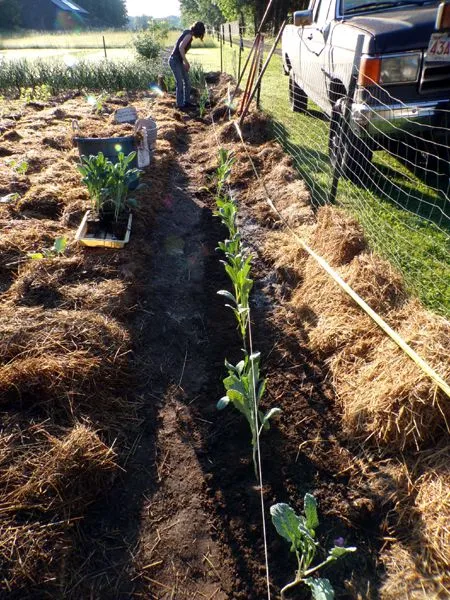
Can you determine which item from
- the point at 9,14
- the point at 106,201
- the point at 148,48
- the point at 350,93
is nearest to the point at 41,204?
the point at 106,201

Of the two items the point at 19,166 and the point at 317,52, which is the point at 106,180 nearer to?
the point at 19,166

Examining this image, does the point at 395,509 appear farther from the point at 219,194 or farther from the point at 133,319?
the point at 219,194

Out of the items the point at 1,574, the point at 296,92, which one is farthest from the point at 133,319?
the point at 296,92

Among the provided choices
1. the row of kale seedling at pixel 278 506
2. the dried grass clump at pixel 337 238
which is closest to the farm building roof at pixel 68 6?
the dried grass clump at pixel 337 238

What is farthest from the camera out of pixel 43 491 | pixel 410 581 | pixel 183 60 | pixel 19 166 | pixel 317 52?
pixel 183 60

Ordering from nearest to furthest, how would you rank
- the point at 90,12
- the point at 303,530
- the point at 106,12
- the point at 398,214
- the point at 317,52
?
the point at 303,530 → the point at 398,214 → the point at 317,52 → the point at 90,12 → the point at 106,12

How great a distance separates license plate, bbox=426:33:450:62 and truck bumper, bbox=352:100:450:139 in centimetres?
37

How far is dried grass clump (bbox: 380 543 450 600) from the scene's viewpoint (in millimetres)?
1567

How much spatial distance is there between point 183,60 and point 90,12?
248 feet

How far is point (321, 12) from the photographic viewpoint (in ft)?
17.9

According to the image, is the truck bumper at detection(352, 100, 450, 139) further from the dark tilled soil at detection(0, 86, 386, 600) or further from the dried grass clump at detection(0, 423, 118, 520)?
the dried grass clump at detection(0, 423, 118, 520)

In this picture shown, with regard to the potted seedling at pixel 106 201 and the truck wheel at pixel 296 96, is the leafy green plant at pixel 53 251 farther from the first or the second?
the truck wheel at pixel 296 96

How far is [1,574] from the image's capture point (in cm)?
162

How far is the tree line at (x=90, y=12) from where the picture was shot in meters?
47.2
